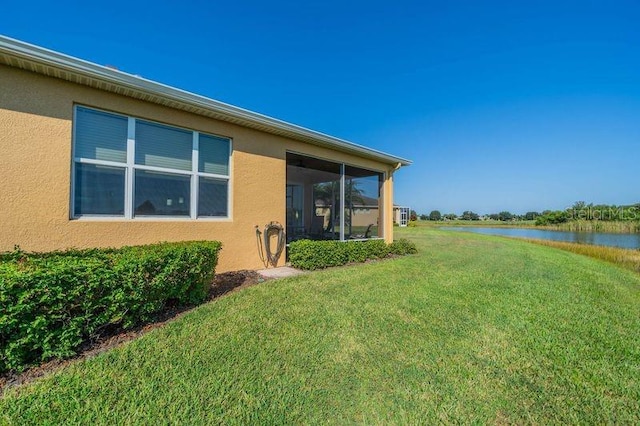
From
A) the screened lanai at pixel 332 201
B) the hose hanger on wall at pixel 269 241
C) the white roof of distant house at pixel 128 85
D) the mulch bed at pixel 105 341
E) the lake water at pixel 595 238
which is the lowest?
the lake water at pixel 595 238

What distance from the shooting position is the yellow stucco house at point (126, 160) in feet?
11.7

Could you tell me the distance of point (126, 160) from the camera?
437 centimetres

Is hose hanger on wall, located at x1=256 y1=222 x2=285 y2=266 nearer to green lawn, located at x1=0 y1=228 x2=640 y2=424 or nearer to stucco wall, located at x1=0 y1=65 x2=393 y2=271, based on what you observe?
stucco wall, located at x1=0 y1=65 x2=393 y2=271

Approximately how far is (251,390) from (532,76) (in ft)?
51.2

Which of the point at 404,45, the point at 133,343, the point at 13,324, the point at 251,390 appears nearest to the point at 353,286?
the point at 251,390

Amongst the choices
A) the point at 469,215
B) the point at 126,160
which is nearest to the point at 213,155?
the point at 126,160

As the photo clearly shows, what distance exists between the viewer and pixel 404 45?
39.8ft

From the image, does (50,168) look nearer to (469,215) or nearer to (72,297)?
(72,297)

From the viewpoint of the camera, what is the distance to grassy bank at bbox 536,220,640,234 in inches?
1039

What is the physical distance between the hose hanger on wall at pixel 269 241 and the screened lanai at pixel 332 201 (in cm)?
236

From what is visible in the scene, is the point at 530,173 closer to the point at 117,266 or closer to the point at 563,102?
the point at 563,102

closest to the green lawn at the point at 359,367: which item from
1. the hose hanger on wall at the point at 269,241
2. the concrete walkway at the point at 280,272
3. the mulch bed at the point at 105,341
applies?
the mulch bed at the point at 105,341

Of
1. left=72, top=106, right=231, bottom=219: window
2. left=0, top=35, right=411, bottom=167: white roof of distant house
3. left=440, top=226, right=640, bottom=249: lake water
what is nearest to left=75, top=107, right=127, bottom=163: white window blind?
left=72, top=106, right=231, bottom=219: window

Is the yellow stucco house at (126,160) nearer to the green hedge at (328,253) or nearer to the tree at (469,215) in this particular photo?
the green hedge at (328,253)
